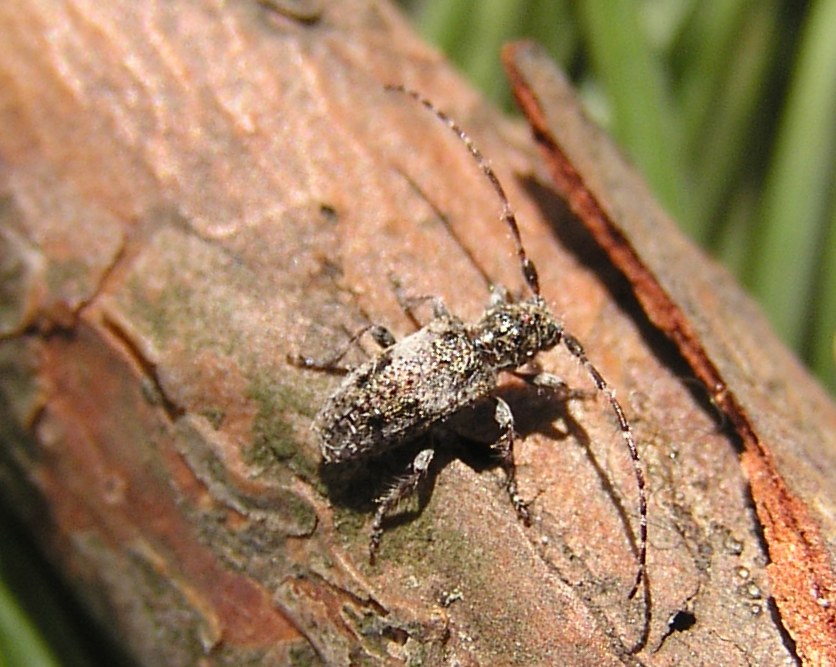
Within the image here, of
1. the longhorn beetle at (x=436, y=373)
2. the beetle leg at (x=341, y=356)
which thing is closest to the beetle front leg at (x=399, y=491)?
the longhorn beetle at (x=436, y=373)

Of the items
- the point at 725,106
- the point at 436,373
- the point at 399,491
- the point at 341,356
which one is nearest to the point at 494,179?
the point at 436,373

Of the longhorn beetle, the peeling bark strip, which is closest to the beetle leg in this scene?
the longhorn beetle

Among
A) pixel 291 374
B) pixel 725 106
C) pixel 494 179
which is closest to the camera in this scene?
pixel 291 374

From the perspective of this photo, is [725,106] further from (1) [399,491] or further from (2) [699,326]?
(1) [399,491]

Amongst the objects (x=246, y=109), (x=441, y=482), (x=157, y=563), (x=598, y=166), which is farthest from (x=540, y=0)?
(x=157, y=563)

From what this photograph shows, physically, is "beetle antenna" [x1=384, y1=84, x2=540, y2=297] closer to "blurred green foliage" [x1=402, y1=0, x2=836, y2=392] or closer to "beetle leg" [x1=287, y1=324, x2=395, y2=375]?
"beetle leg" [x1=287, y1=324, x2=395, y2=375]

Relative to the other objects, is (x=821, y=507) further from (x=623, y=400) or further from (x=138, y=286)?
(x=138, y=286)
